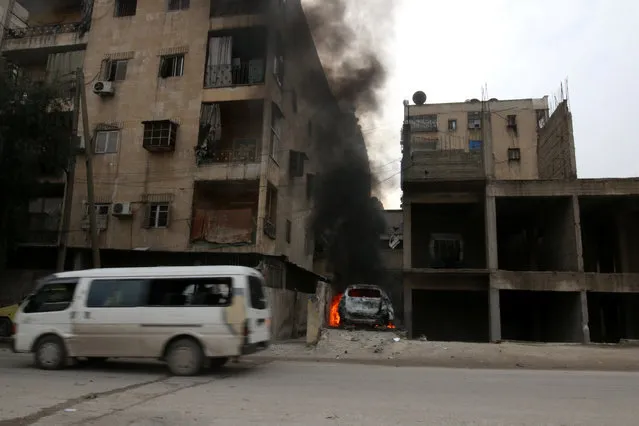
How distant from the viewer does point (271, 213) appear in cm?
2089

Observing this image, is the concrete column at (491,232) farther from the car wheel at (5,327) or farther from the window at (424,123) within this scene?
the window at (424,123)

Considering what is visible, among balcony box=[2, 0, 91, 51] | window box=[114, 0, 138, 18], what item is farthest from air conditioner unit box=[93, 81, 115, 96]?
window box=[114, 0, 138, 18]

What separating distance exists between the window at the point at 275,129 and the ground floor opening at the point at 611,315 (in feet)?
52.6

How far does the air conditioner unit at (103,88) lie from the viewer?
21.4 meters

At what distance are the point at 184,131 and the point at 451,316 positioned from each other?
1544 centimetres

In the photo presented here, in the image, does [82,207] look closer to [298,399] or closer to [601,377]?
[298,399]

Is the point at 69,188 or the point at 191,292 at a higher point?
the point at 69,188

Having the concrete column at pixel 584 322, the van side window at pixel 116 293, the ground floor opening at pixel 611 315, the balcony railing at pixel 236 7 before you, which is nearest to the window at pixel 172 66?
the balcony railing at pixel 236 7

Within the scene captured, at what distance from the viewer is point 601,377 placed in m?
9.43

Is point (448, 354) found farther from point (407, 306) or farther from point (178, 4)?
point (178, 4)

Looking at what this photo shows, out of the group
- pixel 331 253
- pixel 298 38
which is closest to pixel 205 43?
pixel 298 38

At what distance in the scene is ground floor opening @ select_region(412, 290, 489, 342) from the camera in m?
23.9

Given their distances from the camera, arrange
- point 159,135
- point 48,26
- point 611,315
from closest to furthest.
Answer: point 159,135
point 611,315
point 48,26

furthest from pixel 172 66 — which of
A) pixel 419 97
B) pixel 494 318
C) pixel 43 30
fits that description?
pixel 419 97
